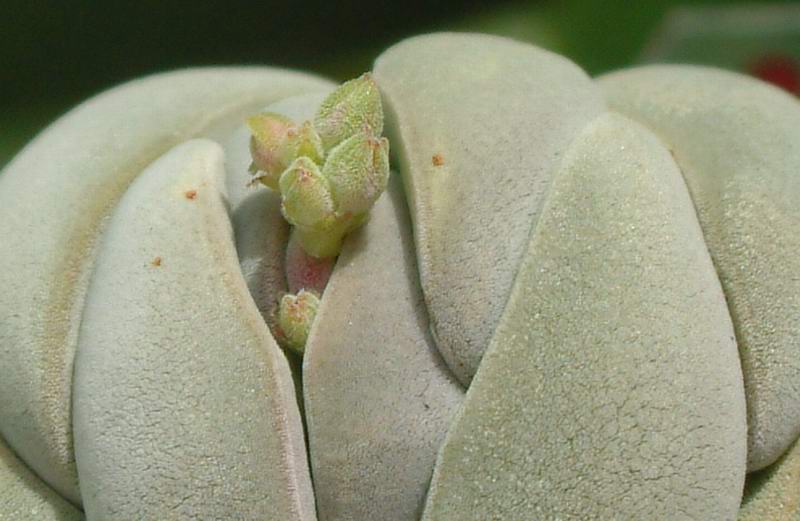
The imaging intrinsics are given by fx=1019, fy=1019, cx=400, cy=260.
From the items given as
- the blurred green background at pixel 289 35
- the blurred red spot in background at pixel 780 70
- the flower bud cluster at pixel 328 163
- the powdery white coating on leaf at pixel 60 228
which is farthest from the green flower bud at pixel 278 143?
the blurred red spot in background at pixel 780 70

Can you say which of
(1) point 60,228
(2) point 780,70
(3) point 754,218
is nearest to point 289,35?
(2) point 780,70

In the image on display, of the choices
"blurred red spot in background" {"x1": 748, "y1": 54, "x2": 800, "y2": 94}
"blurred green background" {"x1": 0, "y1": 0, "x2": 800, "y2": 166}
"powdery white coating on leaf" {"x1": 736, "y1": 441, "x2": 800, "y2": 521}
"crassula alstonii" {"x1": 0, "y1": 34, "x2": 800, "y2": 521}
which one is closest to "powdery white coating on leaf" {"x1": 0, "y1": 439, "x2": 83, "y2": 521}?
"crassula alstonii" {"x1": 0, "y1": 34, "x2": 800, "y2": 521}

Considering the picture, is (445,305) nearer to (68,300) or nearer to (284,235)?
(284,235)

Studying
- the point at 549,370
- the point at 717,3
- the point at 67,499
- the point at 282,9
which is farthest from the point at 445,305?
the point at 717,3

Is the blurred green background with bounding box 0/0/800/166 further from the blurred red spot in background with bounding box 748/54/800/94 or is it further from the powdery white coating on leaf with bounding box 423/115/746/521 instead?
the powdery white coating on leaf with bounding box 423/115/746/521

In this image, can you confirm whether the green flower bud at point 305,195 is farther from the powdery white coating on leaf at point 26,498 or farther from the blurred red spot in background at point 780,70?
the blurred red spot in background at point 780,70

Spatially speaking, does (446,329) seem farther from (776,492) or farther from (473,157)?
(776,492)
